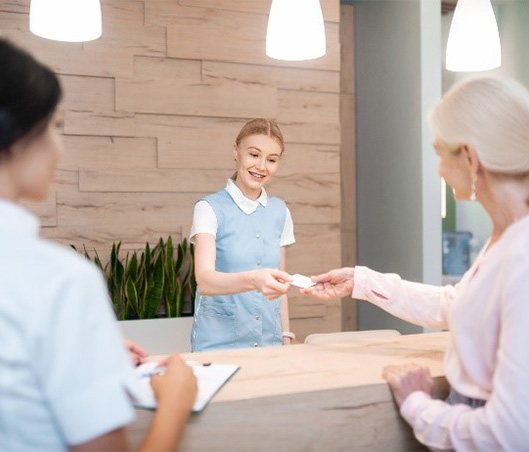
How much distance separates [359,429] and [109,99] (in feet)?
9.41

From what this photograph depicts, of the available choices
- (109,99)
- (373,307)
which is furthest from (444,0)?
(109,99)

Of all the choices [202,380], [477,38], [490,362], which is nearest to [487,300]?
[490,362]

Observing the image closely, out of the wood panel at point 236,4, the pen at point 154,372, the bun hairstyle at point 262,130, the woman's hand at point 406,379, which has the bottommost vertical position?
the woman's hand at point 406,379

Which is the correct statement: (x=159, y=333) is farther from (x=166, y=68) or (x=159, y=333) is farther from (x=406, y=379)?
(x=406, y=379)

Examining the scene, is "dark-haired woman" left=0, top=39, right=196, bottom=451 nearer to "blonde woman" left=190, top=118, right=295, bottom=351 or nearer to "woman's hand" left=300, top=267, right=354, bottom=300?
"woman's hand" left=300, top=267, right=354, bottom=300

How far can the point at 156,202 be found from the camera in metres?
4.15

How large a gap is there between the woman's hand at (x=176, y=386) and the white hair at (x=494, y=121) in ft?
2.52

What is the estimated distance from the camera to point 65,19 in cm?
254

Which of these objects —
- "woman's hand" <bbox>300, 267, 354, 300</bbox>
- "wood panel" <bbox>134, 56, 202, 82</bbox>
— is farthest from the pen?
"wood panel" <bbox>134, 56, 202, 82</bbox>

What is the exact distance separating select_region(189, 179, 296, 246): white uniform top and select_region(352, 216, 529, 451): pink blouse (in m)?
1.26

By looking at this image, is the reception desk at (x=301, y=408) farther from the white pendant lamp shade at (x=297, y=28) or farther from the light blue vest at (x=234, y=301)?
the white pendant lamp shade at (x=297, y=28)

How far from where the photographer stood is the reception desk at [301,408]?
58.6 inches

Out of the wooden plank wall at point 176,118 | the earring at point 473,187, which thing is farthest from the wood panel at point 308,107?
the earring at point 473,187

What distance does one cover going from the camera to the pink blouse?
139 centimetres
